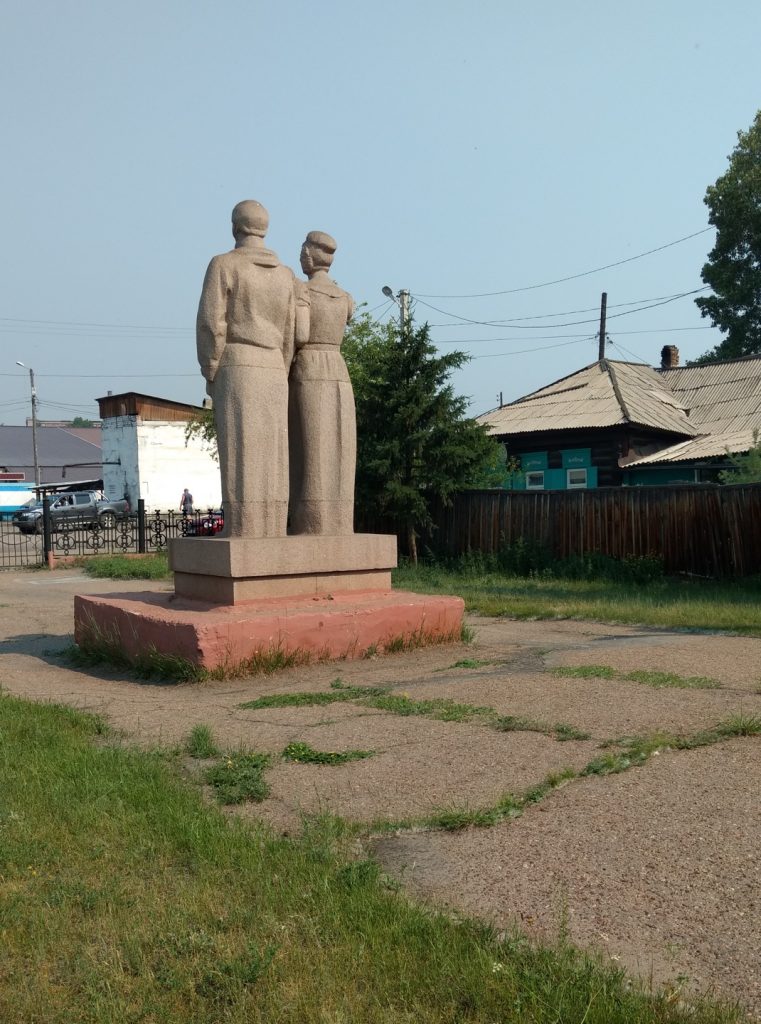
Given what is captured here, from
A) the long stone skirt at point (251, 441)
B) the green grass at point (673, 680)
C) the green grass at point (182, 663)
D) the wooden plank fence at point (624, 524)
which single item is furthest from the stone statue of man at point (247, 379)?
the wooden plank fence at point (624, 524)

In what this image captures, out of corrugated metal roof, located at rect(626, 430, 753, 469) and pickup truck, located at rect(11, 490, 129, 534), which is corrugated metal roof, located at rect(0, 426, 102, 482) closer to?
pickup truck, located at rect(11, 490, 129, 534)

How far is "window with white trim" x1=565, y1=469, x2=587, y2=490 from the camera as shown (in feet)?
78.3

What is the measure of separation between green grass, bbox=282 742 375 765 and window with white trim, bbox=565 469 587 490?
20118mm

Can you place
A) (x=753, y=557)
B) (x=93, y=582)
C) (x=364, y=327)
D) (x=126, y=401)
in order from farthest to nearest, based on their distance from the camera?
1. (x=126, y=401)
2. (x=364, y=327)
3. (x=93, y=582)
4. (x=753, y=557)

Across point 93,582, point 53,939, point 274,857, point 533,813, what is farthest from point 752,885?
point 93,582

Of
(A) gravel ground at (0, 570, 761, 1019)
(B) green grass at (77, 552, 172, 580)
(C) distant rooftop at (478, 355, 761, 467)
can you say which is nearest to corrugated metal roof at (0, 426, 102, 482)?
(C) distant rooftop at (478, 355, 761, 467)

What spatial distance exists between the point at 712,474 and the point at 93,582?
1307 cm

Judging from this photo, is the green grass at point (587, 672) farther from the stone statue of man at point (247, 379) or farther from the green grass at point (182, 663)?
the stone statue of man at point (247, 379)

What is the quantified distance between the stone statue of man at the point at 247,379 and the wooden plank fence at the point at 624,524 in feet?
27.3

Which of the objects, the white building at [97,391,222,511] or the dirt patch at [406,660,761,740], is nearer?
the dirt patch at [406,660,761,740]

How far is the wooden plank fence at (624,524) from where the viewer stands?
535 inches

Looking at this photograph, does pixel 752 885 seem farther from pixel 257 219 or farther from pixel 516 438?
pixel 516 438

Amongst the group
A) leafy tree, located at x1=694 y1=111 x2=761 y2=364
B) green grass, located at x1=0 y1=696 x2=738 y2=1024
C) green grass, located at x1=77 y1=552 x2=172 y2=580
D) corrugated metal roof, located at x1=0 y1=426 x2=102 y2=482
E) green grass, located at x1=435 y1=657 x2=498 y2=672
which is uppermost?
leafy tree, located at x1=694 y1=111 x2=761 y2=364

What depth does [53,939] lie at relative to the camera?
2676mm
